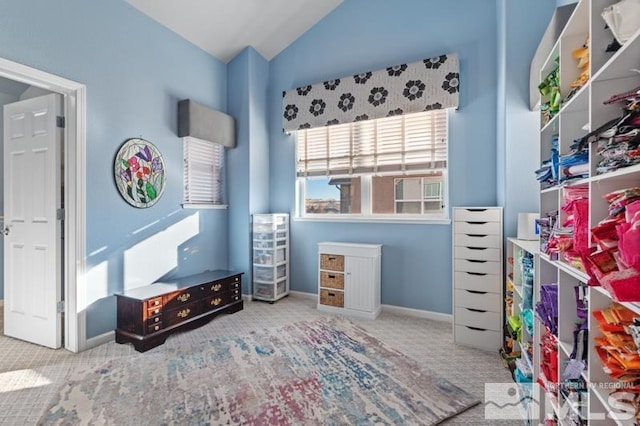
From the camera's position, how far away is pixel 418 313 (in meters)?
3.23

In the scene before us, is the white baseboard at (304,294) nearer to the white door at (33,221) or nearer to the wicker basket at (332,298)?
the wicker basket at (332,298)

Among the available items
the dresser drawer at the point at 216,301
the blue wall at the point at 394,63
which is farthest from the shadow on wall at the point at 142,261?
the blue wall at the point at 394,63

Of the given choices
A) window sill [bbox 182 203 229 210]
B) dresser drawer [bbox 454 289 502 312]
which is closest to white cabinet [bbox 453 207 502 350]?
dresser drawer [bbox 454 289 502 312]

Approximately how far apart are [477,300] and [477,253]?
0.39 metres

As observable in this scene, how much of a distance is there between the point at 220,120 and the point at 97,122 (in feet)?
4.35

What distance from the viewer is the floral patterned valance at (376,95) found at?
303 centimetres

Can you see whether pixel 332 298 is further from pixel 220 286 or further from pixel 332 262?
pixel 220 286

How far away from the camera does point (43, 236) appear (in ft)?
8.30

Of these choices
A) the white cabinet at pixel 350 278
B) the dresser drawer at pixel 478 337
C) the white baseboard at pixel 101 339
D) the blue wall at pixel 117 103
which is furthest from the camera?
the white cabinet at pixel 350 278

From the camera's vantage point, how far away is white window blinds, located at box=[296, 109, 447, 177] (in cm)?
320

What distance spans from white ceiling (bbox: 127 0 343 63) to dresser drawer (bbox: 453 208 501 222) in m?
2.90

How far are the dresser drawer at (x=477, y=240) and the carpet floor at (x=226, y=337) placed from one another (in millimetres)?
855

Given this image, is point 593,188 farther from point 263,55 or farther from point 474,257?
point 263,55

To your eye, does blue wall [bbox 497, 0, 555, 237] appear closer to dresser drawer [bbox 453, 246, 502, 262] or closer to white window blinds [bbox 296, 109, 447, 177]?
dresser drawer [bbox 453, 246, 502, 262]
